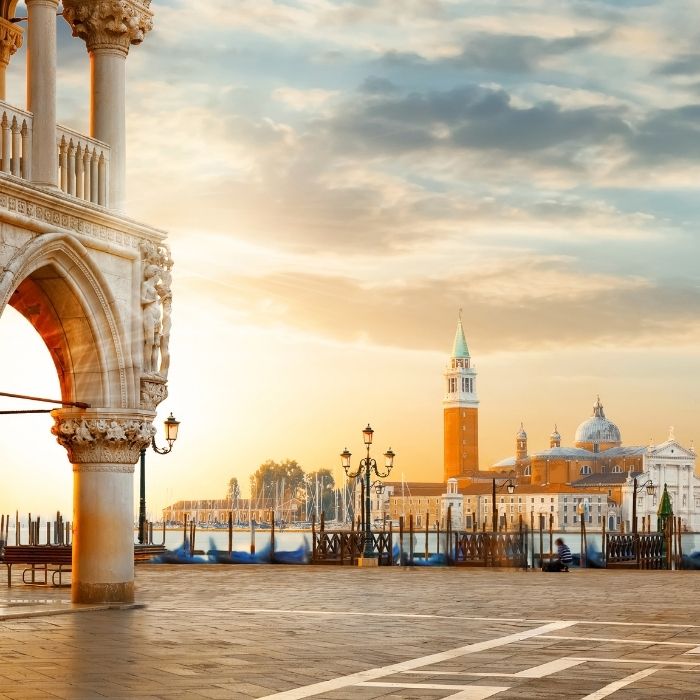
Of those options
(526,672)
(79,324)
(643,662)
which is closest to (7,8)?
(79,324)

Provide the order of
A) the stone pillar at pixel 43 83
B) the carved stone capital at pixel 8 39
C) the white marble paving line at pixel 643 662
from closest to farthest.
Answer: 1. the white marble paving line at pixel 643 662
2. the stone pillar at pixel 43 83
3. the carved stone capital at pixel 8 39

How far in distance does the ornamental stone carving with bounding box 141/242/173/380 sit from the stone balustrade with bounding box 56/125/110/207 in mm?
834

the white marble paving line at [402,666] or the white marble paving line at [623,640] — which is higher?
the white marble paving line at [402,666]

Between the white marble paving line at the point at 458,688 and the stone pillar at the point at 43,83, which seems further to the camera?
the stone pillar at the point at 43,83

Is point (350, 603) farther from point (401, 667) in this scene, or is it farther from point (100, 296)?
point (401, 667)

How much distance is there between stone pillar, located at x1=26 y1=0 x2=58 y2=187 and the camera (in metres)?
14.5

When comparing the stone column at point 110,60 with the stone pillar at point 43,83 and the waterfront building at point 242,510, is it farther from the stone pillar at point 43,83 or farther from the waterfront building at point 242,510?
Answer: the waterfront building at point 242,510

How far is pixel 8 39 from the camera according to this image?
17.1m

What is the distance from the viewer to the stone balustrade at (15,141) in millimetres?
14148

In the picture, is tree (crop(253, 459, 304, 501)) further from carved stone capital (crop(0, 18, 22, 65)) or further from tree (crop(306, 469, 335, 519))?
carved stone capital (crop(0, 18, 22, 65))

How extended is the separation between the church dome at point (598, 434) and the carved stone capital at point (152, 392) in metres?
168

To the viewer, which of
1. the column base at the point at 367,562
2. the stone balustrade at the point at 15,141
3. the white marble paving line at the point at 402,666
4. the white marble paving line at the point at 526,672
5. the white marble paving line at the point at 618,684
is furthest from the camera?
the column base at the point at 367,562

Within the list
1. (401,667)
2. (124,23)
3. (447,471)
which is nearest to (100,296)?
(124,23)

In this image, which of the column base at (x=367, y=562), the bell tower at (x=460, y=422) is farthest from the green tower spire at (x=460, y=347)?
the column base at (x=367, y=562)
